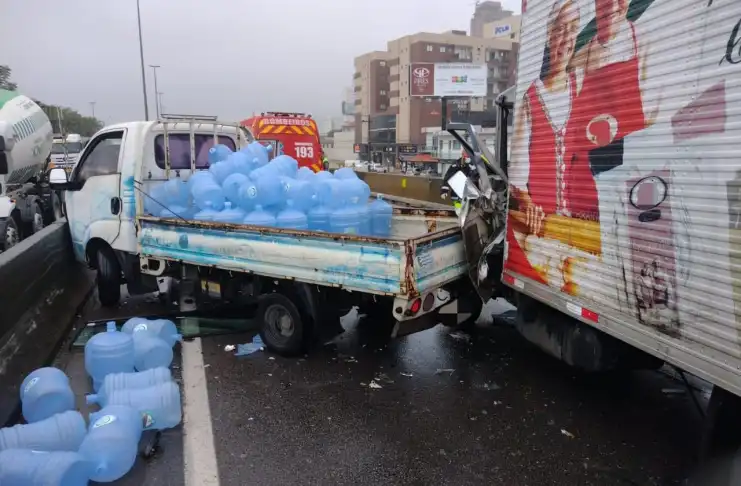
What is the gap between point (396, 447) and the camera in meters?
3.70

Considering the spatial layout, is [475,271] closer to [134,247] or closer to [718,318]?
[718,318]

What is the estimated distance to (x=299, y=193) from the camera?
5.25 metres

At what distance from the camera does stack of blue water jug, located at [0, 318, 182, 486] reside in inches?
117

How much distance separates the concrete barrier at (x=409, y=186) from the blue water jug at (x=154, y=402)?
8.13 metres

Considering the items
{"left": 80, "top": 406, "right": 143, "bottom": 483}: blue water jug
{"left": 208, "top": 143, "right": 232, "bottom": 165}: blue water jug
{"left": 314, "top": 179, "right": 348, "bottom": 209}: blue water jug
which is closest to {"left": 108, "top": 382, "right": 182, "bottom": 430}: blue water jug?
{"left": 80, "top": 406, "right": 143, "bottom": 483}: blue water jug

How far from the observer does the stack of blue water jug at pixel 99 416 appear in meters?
2.96

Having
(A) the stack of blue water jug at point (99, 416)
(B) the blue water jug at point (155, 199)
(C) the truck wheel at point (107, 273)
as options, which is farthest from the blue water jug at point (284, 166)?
(C) the truck wheel at point (107, 273)

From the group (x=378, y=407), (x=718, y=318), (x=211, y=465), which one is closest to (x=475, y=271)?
(x=378, y=407)

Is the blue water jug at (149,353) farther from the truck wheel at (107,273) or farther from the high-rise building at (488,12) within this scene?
the high-rise building at (488,12)

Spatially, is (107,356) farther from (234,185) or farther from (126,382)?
(234,185)

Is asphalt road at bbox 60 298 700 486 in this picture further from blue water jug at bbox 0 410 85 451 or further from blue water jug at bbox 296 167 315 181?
blue water jug at bbox 296 167 315 181

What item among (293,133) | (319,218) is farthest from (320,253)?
(293,133)

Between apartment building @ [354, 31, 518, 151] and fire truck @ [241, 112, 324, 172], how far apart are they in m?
58.8

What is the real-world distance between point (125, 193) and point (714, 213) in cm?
587
